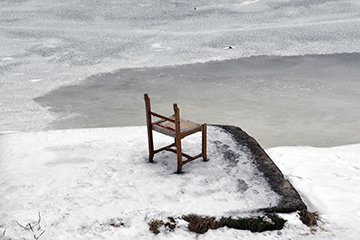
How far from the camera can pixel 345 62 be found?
25.4ft

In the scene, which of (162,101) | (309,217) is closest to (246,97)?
(162,101)

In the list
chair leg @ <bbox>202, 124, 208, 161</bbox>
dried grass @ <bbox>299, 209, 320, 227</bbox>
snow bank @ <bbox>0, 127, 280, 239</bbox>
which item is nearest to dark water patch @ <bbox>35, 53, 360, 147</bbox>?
snow bank @ <bbox>0, 127, 280, 239</bbox>

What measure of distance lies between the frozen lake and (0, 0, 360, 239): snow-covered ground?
3cm

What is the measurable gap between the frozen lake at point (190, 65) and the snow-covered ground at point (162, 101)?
1.3 inches

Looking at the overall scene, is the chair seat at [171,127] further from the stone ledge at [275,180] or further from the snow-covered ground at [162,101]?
the stone ledge at [275,180]

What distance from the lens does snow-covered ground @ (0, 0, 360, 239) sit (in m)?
2.94

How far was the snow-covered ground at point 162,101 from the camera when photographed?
2.94m

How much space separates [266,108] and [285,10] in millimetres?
5392

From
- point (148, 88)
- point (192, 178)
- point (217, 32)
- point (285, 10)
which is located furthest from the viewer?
point (285, 10)

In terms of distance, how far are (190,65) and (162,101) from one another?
6.65 ft

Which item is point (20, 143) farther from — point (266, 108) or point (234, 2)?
point (234, 2)

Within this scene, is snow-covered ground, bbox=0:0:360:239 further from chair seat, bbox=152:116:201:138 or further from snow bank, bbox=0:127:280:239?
chair seat, bbox=152:116:201:138

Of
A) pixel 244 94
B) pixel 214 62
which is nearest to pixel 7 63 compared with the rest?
pixel 214 62

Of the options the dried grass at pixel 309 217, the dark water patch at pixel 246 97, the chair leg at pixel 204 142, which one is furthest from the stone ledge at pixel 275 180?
the dark water patch at pixel 246 97
